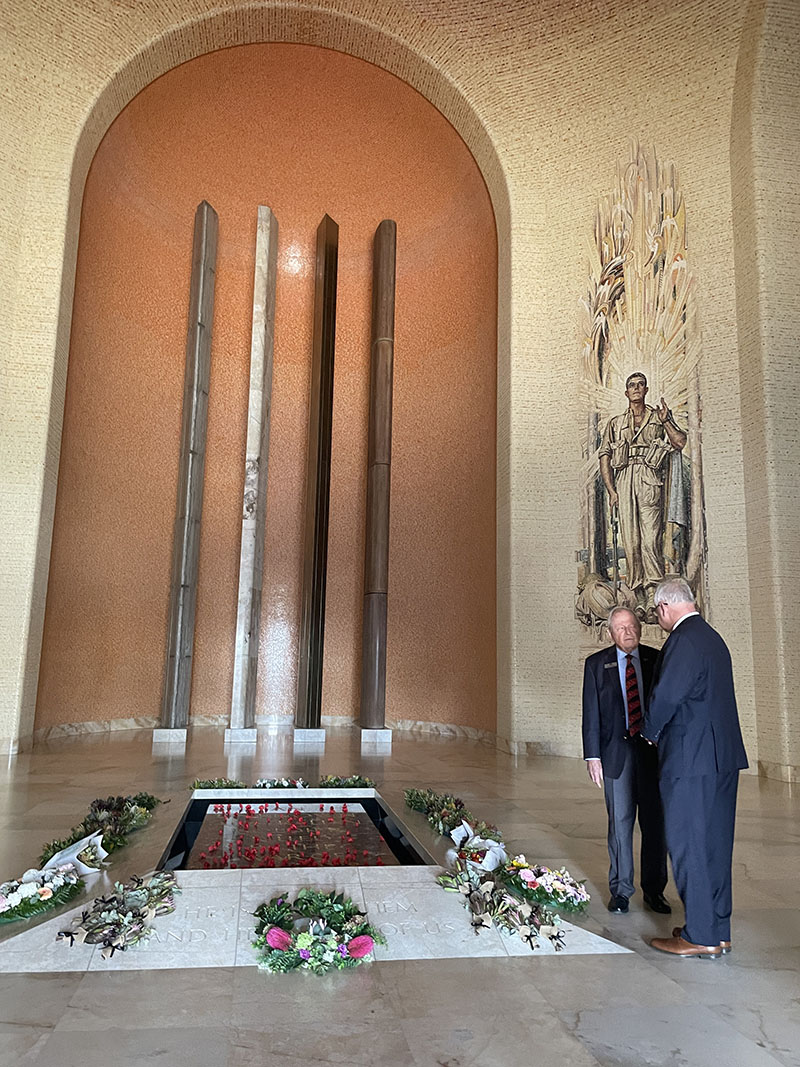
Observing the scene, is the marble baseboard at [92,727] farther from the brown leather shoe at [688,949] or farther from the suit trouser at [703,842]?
the suit trouser at [703,842]

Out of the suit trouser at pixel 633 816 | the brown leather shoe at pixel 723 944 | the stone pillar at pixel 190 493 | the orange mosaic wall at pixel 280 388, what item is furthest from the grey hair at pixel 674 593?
the stone pillar at pixel 190 493

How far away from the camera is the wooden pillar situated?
11.5 meters

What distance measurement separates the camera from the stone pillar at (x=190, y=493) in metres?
11.0

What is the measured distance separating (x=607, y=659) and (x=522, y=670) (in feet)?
20.1

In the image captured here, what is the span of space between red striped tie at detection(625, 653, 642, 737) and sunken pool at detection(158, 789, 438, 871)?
169 cm

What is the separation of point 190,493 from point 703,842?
370 inches

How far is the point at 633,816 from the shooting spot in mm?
4219

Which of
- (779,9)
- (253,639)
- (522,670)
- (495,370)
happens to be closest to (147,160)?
(495,370)

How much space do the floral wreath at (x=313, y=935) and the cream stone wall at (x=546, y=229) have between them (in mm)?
6552

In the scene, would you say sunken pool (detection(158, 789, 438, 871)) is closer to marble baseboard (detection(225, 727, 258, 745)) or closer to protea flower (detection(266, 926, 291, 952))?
protea flower (detection(266, 926, 291, 952))

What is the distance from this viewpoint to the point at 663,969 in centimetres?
342

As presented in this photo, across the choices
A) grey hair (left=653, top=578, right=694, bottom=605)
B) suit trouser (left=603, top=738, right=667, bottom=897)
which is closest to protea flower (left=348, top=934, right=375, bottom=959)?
suit trouser (left=603, top=738, right=667, bottom=897)

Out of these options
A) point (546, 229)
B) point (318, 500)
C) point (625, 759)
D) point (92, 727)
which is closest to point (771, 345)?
point (546, 229)

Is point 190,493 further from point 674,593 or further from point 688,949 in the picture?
point 688,949
